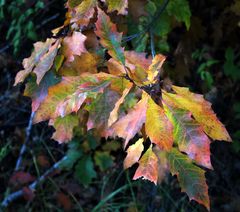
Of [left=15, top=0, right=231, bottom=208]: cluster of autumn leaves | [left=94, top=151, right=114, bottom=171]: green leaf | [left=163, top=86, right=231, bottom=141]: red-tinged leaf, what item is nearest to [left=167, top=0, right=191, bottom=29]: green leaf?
[left=15, top=0, right=231, bottom=208]: cluster of autumn leaves

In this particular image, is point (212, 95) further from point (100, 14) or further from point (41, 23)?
point (100, 14)

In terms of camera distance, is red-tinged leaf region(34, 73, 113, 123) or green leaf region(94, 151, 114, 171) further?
green leaf region(94, 151, 114, 171)

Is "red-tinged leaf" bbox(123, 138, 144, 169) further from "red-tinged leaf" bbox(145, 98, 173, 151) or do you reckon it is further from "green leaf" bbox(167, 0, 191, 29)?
"green leaf" bbox(167, 0, 191, 29)

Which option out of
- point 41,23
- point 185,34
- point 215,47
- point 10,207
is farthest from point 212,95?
point 10,207

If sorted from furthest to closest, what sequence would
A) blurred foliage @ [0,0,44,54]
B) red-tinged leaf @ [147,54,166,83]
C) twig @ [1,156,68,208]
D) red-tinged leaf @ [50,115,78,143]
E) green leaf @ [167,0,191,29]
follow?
1. twig @ [1,156,68,208]
2. blurred foliage @ [0,0,44,54]
3. green leaf @ [167,0,191,29]
4. red-tinged leaf @ [50,115,78,143]
5. red-tinged leaf @ [147,54,166,83]

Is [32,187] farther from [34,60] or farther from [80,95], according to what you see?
[80,95]
